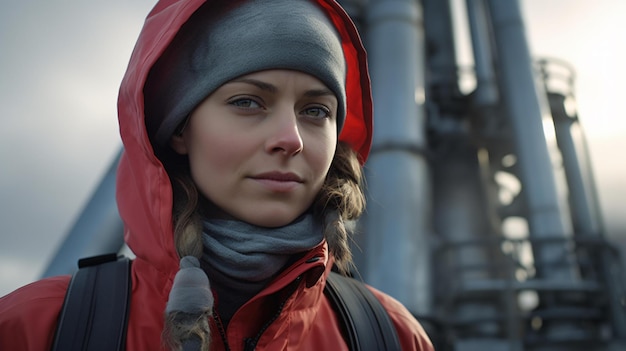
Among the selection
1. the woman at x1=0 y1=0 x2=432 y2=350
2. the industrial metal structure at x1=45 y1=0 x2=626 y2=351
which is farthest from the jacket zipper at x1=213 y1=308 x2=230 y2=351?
the industrial metal structure at x1=45 y1=0 x2=626 y2=351

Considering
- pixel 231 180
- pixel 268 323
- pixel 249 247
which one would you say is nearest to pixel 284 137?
pixel 231 180

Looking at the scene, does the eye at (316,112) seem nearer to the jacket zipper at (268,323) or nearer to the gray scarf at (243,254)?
the gray scarf at (243,254)

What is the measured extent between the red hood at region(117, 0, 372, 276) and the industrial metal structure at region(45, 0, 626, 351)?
2527mm

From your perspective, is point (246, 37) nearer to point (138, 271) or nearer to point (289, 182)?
point (289, 182)

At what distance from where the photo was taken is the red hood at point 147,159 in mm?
1378

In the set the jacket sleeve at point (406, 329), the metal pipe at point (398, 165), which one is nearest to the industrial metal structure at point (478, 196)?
the metal pipe at point (398, 165)

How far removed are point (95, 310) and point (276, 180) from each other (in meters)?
0.51

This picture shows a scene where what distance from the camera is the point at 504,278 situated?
782cm

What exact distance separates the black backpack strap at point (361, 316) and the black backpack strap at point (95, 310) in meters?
0.59

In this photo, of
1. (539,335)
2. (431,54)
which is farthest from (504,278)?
(431,54)

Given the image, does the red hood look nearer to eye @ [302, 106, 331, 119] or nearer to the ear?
the ear

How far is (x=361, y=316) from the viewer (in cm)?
161

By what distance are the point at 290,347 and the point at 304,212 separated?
35cm

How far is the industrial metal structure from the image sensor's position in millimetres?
5996
